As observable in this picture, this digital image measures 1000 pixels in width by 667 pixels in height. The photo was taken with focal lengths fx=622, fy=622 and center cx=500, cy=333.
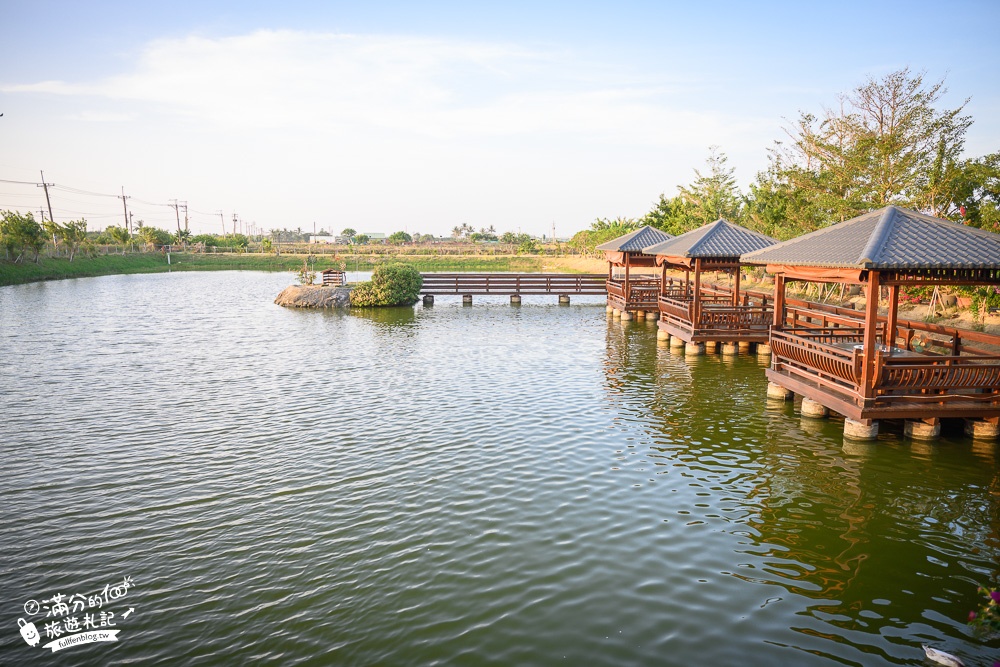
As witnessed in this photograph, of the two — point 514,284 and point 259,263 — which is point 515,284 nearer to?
point 514,284

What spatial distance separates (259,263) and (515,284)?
143 ft

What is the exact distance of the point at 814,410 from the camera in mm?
12680

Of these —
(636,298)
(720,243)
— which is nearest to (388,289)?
(636,298)

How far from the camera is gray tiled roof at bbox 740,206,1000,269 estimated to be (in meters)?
10.5

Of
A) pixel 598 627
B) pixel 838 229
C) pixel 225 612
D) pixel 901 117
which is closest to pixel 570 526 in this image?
pixel 598 627

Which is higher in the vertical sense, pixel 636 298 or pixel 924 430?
pixel 636 298

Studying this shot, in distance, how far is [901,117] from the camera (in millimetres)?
25516

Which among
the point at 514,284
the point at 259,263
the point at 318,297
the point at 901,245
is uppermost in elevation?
the point at 259,263

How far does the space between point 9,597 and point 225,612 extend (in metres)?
2.44

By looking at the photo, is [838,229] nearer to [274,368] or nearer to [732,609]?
[732,609]

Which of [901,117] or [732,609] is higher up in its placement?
[901,117]

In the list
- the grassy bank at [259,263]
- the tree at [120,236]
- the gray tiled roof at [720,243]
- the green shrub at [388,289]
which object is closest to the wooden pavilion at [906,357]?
the gray tiled roof at [720,243]

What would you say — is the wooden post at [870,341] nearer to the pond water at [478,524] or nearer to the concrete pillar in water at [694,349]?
the pond water at [478,524]

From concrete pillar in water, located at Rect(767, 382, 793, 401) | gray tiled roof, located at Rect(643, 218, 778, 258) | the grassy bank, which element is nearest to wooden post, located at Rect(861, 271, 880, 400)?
concrete pillar in water, located at Rect(767, 382, 793, 401)
